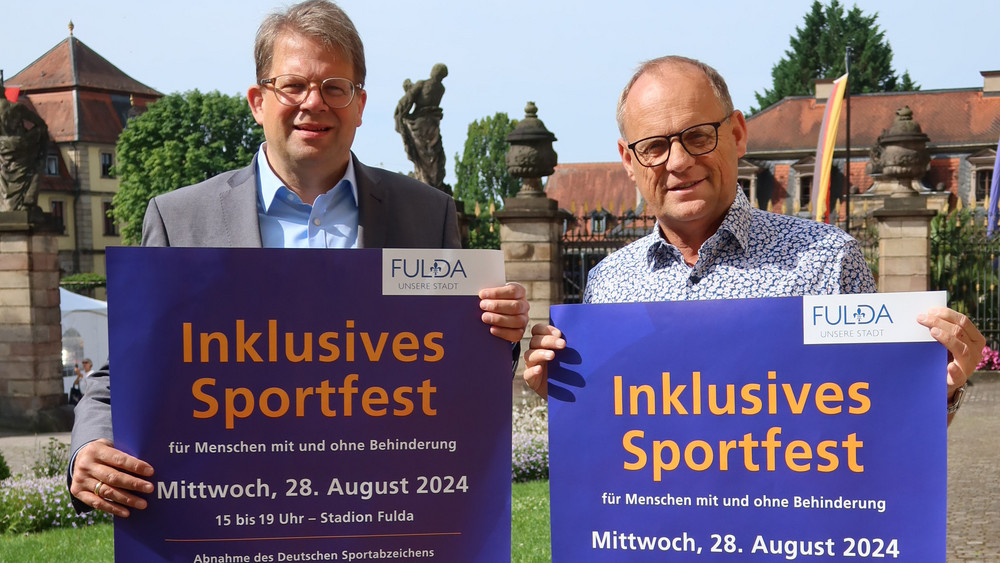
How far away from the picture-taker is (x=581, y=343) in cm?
257

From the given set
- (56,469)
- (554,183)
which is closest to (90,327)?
(56,469)

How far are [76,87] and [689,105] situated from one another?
6366 cm

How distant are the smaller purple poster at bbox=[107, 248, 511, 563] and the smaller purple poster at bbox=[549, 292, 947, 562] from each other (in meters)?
0.22

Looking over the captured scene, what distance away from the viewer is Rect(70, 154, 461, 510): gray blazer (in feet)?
8.61

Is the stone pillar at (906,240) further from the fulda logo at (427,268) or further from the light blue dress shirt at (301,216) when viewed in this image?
the fulda logo at (427,268)

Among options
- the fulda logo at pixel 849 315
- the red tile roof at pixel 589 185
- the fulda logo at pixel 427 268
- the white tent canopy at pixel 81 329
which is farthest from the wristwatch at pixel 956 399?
the red tile roof at pixel 589 185

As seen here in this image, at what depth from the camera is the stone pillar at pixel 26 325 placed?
1641cm

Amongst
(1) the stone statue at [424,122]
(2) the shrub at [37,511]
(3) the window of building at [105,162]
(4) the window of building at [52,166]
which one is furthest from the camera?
(3) the window of building at [105,162]

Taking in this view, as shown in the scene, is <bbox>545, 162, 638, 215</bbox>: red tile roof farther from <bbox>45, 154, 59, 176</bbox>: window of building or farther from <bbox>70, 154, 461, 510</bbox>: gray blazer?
<bbox>70, 154, 461, 510</bbox>: gray blazer

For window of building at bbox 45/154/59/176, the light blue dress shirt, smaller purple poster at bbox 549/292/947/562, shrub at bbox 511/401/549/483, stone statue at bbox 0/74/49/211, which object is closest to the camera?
smaller purple poster at bbox 549/292/947/562

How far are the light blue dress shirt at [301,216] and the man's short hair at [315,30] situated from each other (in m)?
0.28

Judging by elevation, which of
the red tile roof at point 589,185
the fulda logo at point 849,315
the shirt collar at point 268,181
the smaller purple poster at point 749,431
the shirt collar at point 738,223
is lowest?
the smaller purple poster at point 749,431

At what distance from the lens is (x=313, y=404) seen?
2.50 metres

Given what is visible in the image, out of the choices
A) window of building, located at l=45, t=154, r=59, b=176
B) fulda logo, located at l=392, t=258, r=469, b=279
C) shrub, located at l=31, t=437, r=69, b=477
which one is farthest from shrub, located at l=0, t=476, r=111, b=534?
window of building, located at l=45, t=154, r=59, b=176
